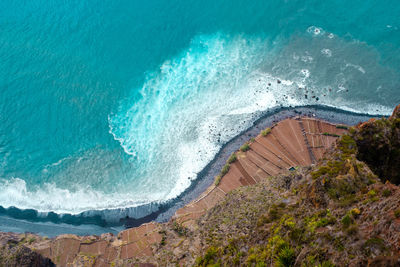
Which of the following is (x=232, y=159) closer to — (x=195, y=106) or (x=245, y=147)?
(x=245, y=147)

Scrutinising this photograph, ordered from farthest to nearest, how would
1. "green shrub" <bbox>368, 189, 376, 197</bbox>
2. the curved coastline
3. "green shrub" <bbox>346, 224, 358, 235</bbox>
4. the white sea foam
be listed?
1. the white sea foam
2. the curved coastline
3. "green shrub" <bbox>368, 189, 376, 197</bbox>
4. "green shrub" <bbox>346, 224, 358, 235</bbox>

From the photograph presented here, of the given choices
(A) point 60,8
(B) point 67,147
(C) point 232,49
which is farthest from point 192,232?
(A) point 60,8

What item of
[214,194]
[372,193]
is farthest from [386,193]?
[214,194]

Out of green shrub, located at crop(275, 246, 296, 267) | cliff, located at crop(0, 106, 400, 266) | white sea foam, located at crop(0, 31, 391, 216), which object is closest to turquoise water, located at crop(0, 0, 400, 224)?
white sea foam, located at crop(0, 31, 391, 216)

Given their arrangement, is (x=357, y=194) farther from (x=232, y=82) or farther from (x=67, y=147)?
(x=67, y=147)

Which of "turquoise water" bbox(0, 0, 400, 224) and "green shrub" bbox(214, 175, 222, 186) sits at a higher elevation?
"turquoise water" bbox(0, 0, 400, 224)

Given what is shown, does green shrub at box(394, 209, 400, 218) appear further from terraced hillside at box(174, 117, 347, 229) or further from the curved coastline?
the curved coastline

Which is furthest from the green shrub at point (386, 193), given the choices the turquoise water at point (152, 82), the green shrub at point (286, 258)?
the turquoise water at point (152, 82)
